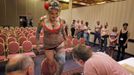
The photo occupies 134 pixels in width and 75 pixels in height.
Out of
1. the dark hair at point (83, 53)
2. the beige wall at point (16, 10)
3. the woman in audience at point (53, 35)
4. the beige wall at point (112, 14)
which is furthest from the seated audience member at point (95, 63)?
the beige wall at point (16, 10)

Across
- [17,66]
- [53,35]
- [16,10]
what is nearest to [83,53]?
[17,66]

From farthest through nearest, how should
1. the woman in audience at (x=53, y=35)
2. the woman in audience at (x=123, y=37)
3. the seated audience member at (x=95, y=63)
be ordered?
the woman in audience at (x=123, y=37)
the woman in audience at (x=53, y=35)
the seated audience member at (x=95, y=63)

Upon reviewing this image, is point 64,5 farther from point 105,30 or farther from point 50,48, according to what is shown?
point 50,48

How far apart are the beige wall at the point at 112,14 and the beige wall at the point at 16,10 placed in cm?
607

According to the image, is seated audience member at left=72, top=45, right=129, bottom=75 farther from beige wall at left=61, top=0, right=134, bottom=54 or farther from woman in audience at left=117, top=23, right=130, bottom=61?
beige wall at left=61, top=0, right=134, bottom=54

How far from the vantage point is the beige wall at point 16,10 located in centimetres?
1234

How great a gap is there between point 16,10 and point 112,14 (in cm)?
943

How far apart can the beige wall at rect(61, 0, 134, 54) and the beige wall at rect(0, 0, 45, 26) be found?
6.07 meters

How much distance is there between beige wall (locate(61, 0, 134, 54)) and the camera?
6.18 metres

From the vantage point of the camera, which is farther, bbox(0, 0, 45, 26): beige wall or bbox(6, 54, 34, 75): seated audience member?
bbox(0, 0, 45, 26): beige wall

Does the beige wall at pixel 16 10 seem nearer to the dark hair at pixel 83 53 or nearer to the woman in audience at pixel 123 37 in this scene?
the woman in audience at pixel 123 37

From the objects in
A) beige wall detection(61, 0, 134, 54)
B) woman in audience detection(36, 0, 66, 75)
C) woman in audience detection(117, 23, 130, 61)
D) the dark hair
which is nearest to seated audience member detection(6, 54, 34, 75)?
the dark hair

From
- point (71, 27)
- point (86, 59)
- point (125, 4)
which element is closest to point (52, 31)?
point (86, 59)

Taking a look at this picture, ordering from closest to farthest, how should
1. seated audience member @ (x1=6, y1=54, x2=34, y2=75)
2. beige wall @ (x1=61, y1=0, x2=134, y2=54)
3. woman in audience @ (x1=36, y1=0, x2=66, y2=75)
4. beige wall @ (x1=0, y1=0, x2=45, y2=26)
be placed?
1. seated audience member @ (x1=6, y1=54, x2=34, y2=75)
2. woman in audience @ (x1=36, y1=0, x2=66, y2=75)
3. beige wall @ (x1=61, y1=0, x2=134, y2=54)
4. beige wall @ (x1=0, y1=0, x2=45, y2=26)
